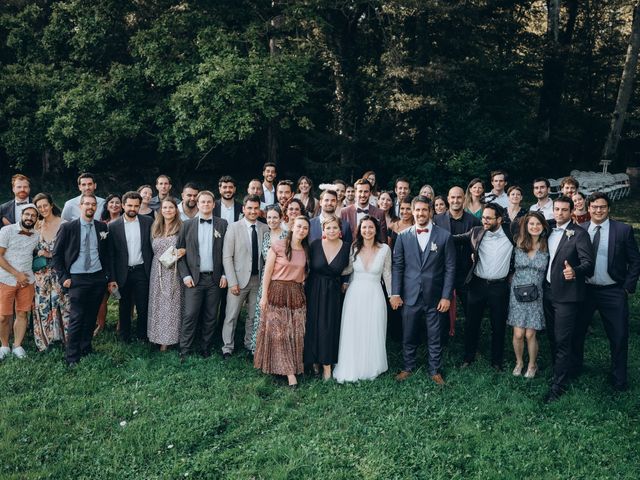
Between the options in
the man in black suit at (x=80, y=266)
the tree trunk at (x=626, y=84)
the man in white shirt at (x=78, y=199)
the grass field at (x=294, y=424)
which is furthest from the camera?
the tree trunk at (x=626, y=84)

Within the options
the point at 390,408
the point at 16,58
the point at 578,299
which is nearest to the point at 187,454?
the point at 390,408

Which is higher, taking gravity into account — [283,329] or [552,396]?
[283,329]

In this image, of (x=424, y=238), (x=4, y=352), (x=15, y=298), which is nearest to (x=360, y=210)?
(x=424, y=238)

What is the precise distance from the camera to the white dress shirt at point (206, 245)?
6.76m

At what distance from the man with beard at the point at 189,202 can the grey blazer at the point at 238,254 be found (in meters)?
0.99

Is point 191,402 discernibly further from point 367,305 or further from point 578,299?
point 578,299

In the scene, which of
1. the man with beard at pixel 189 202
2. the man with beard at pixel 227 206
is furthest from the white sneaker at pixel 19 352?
the man with beard at pixel 227 206

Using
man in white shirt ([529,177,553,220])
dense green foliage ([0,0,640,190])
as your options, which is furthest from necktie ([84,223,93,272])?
dense green foliage ([0,0,640,190])

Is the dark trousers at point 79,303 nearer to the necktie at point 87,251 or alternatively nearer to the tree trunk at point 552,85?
the necktie at point 87,251

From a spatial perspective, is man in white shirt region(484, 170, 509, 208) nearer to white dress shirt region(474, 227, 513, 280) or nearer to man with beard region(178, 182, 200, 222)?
white dress shirt region(474, 227, 513, 280)

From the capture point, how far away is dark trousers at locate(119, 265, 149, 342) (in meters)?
6.86

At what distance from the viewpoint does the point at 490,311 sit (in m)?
6.41

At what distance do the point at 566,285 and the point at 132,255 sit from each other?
196 inches

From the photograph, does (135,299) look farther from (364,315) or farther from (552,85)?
(552,85)
